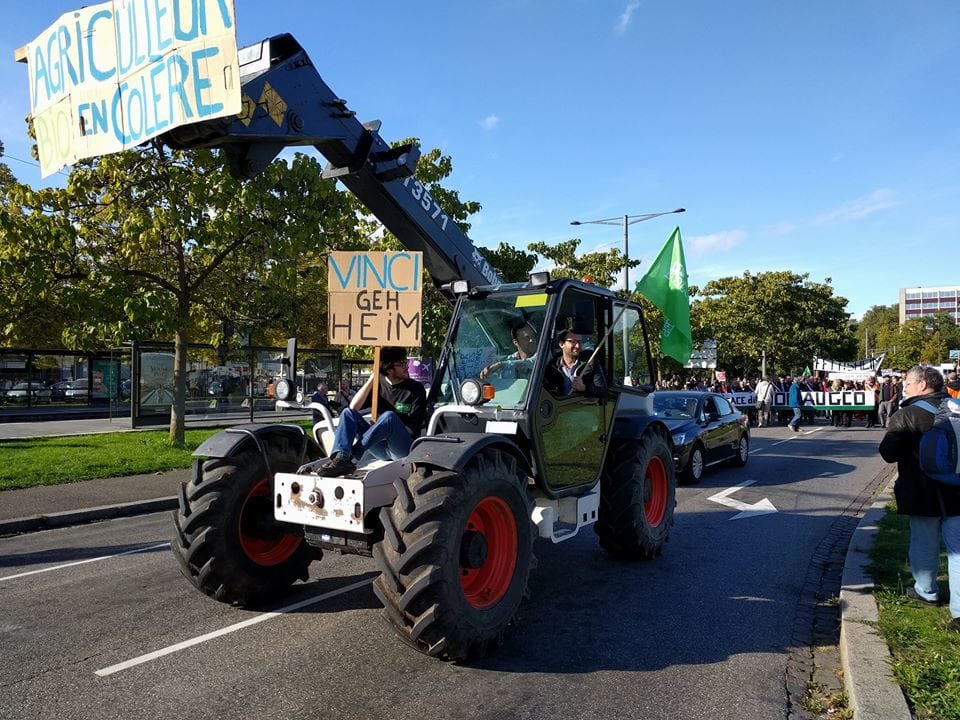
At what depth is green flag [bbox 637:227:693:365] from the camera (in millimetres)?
6566

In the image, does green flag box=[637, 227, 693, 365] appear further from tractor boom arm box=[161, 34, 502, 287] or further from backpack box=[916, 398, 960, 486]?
backpack box=[916, 398, 960, 486]

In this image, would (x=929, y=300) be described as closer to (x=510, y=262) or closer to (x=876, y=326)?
(x=876, y=326)

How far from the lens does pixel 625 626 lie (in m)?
4.92

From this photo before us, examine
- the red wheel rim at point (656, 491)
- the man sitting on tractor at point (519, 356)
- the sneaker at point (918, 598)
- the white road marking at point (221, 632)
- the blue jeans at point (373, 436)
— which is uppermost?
the man sitting on tractor at point (519, 356)

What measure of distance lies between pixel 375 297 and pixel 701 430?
8.66 m

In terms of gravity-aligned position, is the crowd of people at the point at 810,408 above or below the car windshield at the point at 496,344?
below

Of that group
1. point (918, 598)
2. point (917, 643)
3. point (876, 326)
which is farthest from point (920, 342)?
point (917, 643)

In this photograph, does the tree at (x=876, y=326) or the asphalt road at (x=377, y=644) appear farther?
the tree at (x=876, y=326)

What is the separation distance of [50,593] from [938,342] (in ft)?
300

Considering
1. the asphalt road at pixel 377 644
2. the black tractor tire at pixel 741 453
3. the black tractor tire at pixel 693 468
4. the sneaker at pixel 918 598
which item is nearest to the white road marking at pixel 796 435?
the black tractor tire at pixel 741 453

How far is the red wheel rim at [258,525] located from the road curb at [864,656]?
12.8ft

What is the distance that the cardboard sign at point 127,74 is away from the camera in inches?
171

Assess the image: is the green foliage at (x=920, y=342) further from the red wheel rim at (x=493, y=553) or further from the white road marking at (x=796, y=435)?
the red wheel rim at (x=493, y=553)

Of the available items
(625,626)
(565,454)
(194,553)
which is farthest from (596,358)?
(194,553)
